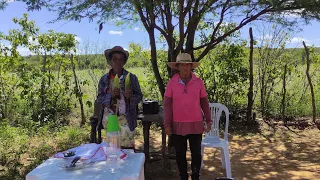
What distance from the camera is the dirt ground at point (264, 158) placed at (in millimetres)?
4199

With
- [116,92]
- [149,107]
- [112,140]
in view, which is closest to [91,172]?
[112,140]

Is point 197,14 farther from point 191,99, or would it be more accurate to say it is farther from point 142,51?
point 142,51

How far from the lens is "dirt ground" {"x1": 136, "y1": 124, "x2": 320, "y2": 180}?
420cm

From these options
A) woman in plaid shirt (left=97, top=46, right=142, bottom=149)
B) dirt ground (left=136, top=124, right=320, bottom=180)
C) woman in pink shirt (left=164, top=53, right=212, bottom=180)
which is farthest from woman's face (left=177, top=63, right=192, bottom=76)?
dirt ground (left=136, top=124, right=320, bottom=180)

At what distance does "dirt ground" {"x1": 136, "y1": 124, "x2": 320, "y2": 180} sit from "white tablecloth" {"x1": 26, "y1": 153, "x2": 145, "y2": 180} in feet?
6.23

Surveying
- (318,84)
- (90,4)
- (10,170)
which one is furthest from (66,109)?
(318,84)

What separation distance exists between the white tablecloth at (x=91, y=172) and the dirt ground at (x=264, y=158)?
1.90 metres

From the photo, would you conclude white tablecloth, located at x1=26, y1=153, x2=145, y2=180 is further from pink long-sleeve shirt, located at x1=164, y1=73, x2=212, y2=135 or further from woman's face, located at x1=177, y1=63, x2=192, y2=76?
woman's face, located at x1=177, y1=63, x2=192, y2=76

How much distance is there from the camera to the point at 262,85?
698cm

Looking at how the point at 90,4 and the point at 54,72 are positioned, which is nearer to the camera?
the point at 90,4

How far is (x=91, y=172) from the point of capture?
2078 mm

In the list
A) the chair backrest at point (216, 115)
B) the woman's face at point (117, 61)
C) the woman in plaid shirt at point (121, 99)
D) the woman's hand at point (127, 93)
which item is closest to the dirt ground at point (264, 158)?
the chair backrest at point (216, 115)

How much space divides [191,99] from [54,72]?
4.48 meters

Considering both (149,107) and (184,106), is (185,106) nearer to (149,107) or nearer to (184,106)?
(184,106)
